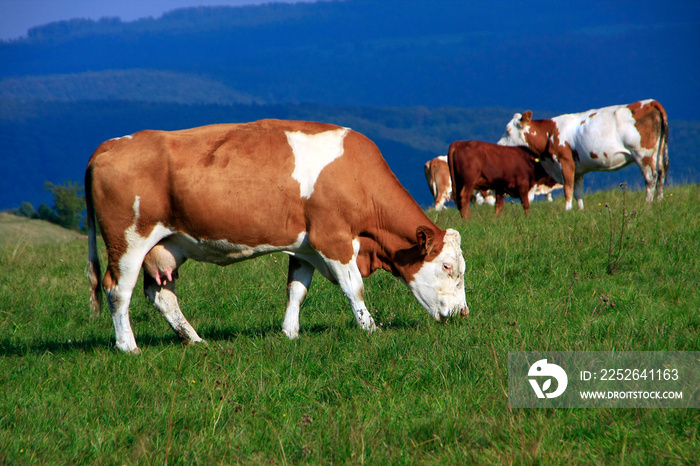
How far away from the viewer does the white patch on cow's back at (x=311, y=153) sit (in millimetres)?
6043

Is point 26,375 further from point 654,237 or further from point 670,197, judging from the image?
point 670,197

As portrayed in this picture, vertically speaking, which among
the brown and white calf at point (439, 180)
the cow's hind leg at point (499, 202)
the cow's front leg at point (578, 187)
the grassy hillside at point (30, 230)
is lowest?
the grassy hillside at point (30, 230)

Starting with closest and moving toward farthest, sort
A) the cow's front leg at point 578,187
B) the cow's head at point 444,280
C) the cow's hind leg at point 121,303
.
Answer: the cow's hind leg at point 121,303, the cow's head at point 444,280, the cow's front leg at point 578,187

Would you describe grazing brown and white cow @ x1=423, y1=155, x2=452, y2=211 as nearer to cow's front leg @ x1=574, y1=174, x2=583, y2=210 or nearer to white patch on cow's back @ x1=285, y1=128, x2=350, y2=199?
cow's front leg @ x1=574, y1=174, x2=583, y2=210

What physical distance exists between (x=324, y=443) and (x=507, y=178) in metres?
12.8

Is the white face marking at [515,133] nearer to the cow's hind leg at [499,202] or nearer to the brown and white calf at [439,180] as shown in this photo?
the cow's hind leg at [499,202]

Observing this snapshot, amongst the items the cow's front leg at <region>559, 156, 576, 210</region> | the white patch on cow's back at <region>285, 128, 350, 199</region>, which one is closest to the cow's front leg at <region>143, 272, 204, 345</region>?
the white patch on cow's back at <region>285, 128, 350, 199</region>

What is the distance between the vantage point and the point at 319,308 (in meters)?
7.55

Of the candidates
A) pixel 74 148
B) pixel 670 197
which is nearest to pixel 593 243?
pixel 670 197

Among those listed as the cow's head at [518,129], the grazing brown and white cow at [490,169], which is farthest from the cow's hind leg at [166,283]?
the cow's head at [518,129]

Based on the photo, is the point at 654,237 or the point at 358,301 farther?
the point at 654,237

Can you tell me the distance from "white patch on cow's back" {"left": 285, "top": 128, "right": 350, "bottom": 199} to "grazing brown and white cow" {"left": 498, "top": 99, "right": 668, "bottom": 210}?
8729 mm

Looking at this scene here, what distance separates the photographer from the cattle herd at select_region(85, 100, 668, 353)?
596cm

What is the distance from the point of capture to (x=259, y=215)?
6.00m
